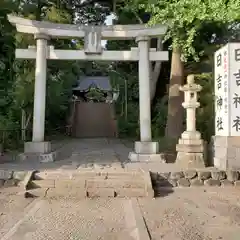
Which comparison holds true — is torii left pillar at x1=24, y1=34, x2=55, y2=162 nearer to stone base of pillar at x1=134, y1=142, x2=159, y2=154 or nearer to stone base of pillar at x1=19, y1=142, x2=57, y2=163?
stone base of pillar at x1=19, y1=142, x2=57, y2=163

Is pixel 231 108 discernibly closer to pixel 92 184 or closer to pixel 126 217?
pixel 92 184

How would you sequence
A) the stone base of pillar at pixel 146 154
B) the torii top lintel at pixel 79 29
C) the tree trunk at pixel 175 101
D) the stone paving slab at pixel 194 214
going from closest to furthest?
the stone paving slab at pixel 194 214 < the stone base of pillar at pixel 146 154 < the torii top lintel at pixel 79 29 < the tree trunk at pixel 175 101

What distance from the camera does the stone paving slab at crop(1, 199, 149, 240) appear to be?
5.34m

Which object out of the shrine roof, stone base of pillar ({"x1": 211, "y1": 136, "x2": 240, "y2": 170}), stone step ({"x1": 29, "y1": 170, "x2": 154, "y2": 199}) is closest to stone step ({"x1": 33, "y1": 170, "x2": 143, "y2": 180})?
stone step ({"x1": 29, "y1": 170, "x2": 154, "y2": 199})

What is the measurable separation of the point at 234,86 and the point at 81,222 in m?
5.78

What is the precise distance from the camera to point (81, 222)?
6.07 meters

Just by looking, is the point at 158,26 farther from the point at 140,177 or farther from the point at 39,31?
the point at 140,177

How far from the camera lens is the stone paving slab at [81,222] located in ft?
17.5

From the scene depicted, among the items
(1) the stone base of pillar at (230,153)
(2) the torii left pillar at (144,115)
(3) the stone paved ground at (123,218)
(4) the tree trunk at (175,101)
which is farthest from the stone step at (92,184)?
(4) the tree trunk at (175,101)

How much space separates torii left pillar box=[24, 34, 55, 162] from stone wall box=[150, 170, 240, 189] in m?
4.22

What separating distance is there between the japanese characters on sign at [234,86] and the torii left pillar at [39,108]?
583 cm

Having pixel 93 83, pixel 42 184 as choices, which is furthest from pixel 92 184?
pixel 93 83

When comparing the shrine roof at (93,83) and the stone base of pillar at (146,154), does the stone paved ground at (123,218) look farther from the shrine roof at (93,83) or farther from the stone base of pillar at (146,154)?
the shrine roof at (93,83)

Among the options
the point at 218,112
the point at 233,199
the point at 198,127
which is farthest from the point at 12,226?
the point at 198,127
